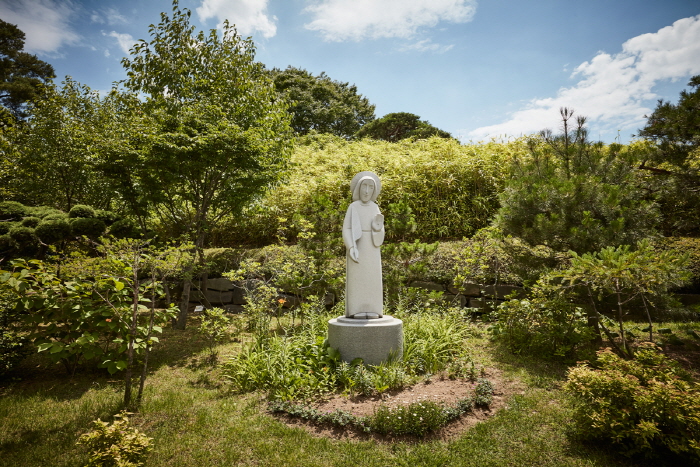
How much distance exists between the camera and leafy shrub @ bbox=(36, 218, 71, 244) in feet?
19.5

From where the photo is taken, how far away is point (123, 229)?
6887mm

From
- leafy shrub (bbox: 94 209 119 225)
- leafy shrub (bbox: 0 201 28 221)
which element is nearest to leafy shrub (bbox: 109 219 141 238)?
leafy shrub (bbox: 94 209 119 225)

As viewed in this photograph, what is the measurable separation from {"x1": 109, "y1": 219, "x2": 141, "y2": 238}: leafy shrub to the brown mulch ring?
17.2ft

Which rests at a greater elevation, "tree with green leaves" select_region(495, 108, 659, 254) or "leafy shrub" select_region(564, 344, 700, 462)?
"tree with green leaves" select_region(495, 108, 659, 254)

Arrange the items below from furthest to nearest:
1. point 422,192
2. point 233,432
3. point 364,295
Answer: point 422,192
point 364,295
point 233,432

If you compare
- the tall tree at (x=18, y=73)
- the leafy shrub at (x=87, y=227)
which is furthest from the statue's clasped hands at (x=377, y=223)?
the tall tree at (x=18, y=73)

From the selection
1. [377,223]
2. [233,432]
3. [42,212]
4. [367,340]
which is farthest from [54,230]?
[367,340]

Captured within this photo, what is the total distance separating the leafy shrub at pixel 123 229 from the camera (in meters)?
6.79

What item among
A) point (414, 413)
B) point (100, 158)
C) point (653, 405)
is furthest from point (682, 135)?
point (100, 158)

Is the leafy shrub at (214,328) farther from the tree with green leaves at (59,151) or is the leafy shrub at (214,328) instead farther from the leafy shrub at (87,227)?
the tree with green leaves at (59,151)

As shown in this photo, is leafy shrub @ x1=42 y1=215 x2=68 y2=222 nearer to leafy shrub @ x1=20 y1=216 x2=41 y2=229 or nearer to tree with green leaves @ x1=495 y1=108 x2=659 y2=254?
leafy shrub @ x1=20 y1=216 x2=41 y2=229

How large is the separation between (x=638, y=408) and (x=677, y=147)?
4.42m

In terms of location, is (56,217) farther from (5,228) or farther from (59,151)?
(59,151)

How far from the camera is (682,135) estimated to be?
501 centimetres
